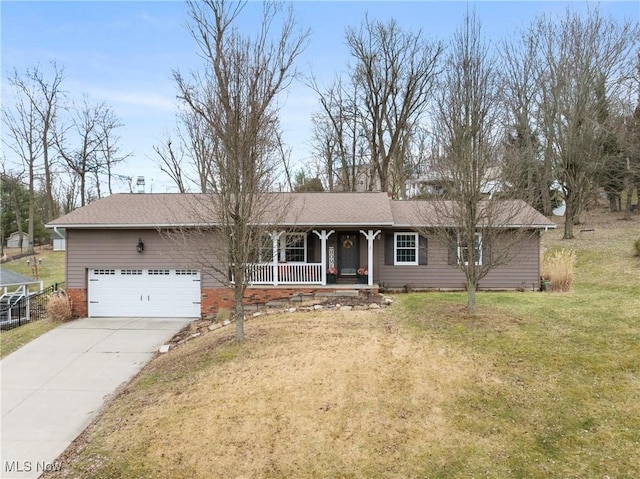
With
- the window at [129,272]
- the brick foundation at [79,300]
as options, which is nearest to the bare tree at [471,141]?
the window at [129,272]

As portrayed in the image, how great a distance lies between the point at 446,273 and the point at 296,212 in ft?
18.9

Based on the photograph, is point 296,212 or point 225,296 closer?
point 225,296

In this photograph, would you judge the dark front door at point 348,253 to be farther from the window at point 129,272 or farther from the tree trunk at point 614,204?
the tree trunk at point 614,204

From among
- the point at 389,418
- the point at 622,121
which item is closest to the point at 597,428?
the point at 389,418

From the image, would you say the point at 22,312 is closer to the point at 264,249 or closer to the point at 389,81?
the point at 264,249

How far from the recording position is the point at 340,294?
42.0 ft

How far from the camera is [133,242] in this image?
1352 cm

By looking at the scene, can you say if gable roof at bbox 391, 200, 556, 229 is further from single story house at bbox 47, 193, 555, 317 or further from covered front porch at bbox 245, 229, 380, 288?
covered front porch at bbox 245, 229, 380, 288

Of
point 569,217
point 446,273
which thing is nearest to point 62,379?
point 446,273

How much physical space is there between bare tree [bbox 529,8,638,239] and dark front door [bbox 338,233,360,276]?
1296 centimetres

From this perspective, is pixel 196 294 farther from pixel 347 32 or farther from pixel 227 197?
→ pixel 347 32

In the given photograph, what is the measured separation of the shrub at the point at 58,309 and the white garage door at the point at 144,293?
76 centimetres

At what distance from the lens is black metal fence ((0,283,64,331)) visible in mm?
12984

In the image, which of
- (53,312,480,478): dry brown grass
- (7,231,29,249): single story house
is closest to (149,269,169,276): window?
(53,312,480,478): dry brown grass
